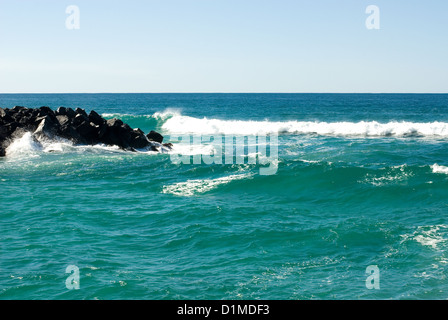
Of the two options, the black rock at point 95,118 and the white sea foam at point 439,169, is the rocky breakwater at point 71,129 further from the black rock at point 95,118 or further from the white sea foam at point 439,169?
the white sea foam at point 439,169

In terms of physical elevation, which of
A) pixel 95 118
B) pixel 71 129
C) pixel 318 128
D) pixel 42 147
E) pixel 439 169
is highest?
pixel 95 118

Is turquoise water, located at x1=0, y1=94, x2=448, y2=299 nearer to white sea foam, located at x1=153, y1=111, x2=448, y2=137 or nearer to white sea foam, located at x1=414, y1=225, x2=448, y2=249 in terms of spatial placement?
white sea foam, located at x1=414, y1=225, x2=448, y2=249

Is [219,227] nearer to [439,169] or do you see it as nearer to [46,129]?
[439,169]

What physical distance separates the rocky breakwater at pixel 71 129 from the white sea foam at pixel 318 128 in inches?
782

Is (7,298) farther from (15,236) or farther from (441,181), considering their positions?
(441,181)

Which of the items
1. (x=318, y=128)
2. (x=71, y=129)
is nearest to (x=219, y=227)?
(x=71, y=129)

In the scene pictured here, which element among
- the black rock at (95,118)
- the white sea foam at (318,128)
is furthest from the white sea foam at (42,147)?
the white sea foam at (318,128)

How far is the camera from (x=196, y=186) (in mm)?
22969

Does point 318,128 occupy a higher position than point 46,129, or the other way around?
point 46,129

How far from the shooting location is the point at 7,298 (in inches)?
429

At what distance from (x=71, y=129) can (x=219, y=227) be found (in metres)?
20.9

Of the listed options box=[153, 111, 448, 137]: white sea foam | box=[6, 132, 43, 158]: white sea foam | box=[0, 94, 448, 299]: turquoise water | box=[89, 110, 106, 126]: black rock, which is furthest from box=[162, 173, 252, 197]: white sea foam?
box=[153, 111, 448, 137]: white sea foam

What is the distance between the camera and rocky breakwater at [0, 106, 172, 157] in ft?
108
